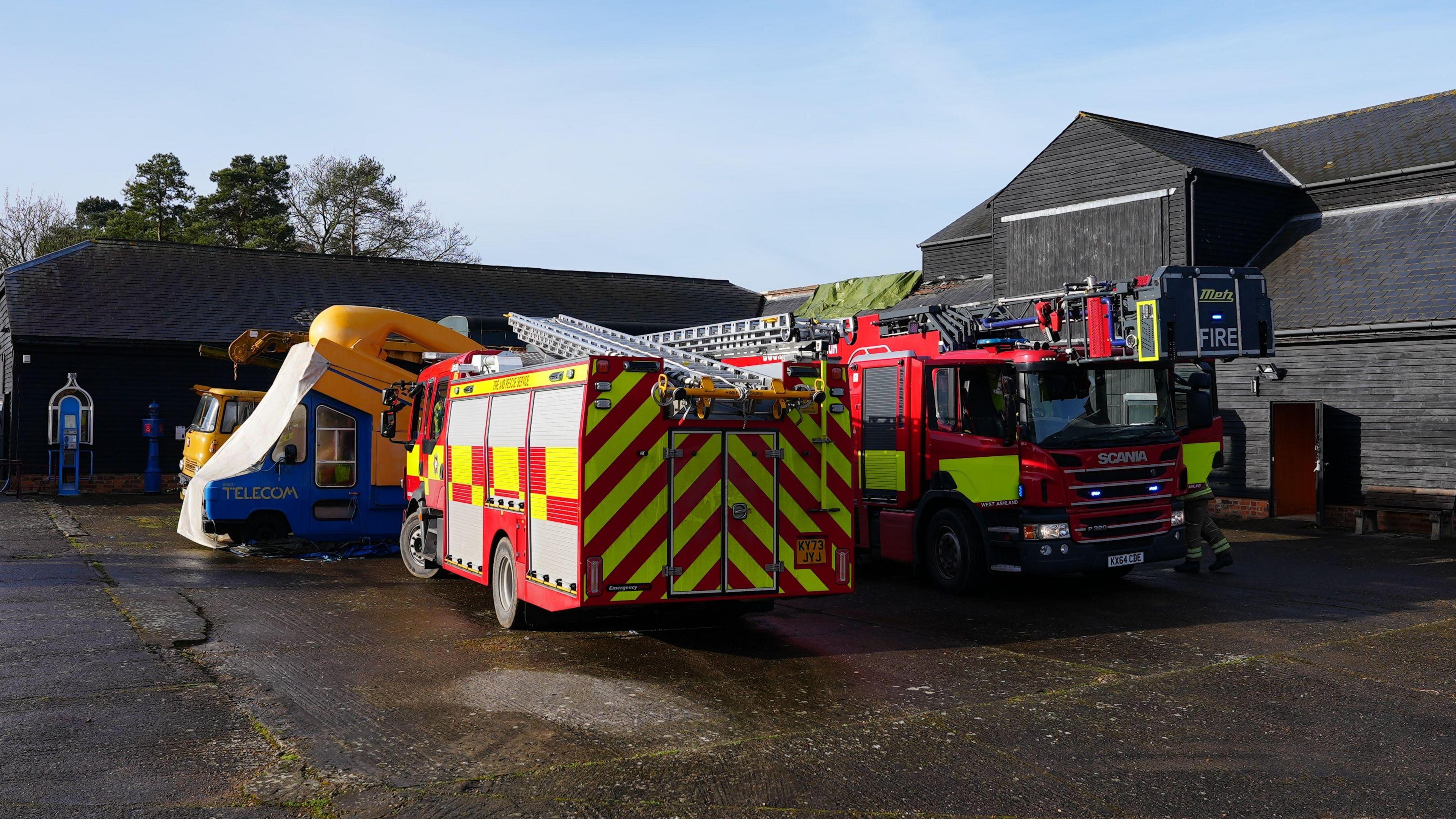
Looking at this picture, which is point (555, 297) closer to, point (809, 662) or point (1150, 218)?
point (1150, 218)

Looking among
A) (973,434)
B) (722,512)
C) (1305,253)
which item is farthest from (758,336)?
(1305,253)

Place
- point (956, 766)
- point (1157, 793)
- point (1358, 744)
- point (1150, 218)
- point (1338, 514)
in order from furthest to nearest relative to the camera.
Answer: point (1150, 218) → point (1338, 514) → point (1358, 744) → point (956, 766) → point (1157, 793)

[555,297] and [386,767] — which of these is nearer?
[386,767]

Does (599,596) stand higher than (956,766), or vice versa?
(599,596)

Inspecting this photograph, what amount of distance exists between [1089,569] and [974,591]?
116cm

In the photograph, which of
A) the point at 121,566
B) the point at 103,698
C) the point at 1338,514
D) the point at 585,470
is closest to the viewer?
the point at 103,698

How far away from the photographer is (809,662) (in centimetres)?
855

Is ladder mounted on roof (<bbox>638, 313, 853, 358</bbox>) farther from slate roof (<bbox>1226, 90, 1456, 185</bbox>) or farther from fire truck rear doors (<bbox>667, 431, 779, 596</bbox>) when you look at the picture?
slate roof (<bbox>1226, 90, 1456, 185</bbox>)

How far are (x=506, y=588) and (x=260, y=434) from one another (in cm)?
715

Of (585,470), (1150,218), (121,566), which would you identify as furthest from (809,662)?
(1150,218)

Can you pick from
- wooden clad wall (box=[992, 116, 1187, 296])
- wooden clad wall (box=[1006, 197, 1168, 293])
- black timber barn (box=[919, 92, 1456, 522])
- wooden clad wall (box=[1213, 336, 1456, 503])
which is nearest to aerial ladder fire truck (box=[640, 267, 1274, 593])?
wooden clad wall (box=[1213, 336, 1456, 503])

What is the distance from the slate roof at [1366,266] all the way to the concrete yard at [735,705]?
8356mm

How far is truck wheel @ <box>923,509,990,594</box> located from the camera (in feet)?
38.0

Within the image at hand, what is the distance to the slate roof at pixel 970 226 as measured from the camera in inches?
1241
